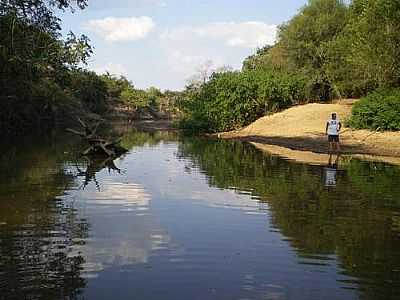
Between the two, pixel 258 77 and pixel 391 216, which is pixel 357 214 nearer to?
pixel 391 216

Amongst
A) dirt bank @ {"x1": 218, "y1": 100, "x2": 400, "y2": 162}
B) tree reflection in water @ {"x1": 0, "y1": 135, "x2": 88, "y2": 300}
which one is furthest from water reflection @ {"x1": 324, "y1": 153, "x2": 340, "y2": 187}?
tree reflection in water @ {"x1": 0, "y1": 135, "x2": 88, "y2": 300}

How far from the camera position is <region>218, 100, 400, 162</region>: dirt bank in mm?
30500

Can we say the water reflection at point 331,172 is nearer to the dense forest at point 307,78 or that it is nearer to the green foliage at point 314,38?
the dense forest at point 307,78

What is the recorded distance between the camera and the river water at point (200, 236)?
277 inches

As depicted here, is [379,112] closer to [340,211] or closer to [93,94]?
[340,211]

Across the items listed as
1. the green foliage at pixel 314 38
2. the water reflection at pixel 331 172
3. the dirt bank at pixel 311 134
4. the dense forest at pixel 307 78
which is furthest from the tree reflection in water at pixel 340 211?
the green foliage at pixel 314 38

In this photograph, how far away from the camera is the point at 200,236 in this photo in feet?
32.5

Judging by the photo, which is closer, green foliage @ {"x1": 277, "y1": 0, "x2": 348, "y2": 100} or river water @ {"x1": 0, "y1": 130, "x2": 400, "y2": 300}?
river water @ {"x1": 0, "y1": 130, "x2": 400, "y2": 300}

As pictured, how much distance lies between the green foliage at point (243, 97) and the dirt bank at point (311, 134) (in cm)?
196

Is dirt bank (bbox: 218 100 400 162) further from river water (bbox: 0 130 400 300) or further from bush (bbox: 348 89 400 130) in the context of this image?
river water (bbox: 0 130 400 300)

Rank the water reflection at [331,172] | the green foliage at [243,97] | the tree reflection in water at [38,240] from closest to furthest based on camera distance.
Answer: the tree reflection in water at [38,240], the water reflection at [331,172], the green foliage at [243,97]

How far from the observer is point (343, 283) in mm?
7223

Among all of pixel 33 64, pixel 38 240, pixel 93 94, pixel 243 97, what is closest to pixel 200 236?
pixel 38 240

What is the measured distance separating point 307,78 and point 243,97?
7.01 metres
